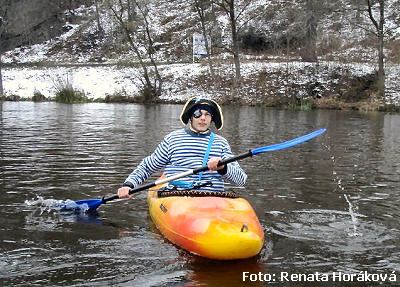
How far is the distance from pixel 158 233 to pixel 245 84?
92.1 ft

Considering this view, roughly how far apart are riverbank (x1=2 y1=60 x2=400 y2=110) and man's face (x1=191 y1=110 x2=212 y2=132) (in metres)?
23.5

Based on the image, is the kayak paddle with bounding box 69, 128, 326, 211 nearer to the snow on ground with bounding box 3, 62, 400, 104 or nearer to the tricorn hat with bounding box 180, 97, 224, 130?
the tricorn hat with bounding box 180, 97, 224, 130

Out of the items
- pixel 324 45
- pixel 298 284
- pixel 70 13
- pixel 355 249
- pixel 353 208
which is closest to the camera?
pixel 298 284

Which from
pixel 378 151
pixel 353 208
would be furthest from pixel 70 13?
pixel 353 208

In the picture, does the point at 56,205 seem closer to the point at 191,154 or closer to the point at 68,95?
the point at 191,154

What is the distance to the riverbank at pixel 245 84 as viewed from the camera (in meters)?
30.9

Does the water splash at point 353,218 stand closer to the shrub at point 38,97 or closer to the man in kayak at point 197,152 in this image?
the man in kayak at point 197,152

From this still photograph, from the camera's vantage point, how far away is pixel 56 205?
7688mm

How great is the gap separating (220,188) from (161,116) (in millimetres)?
17300

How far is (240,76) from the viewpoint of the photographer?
3459cm

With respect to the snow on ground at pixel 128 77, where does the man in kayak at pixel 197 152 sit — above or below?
below

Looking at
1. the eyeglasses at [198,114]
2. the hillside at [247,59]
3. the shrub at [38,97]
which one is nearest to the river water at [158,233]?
the eyeglasses at [198,114]

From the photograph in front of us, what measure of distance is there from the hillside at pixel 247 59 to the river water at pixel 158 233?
17.5 m

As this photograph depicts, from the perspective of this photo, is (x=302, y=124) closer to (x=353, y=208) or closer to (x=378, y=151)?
(x=378, y=151)
